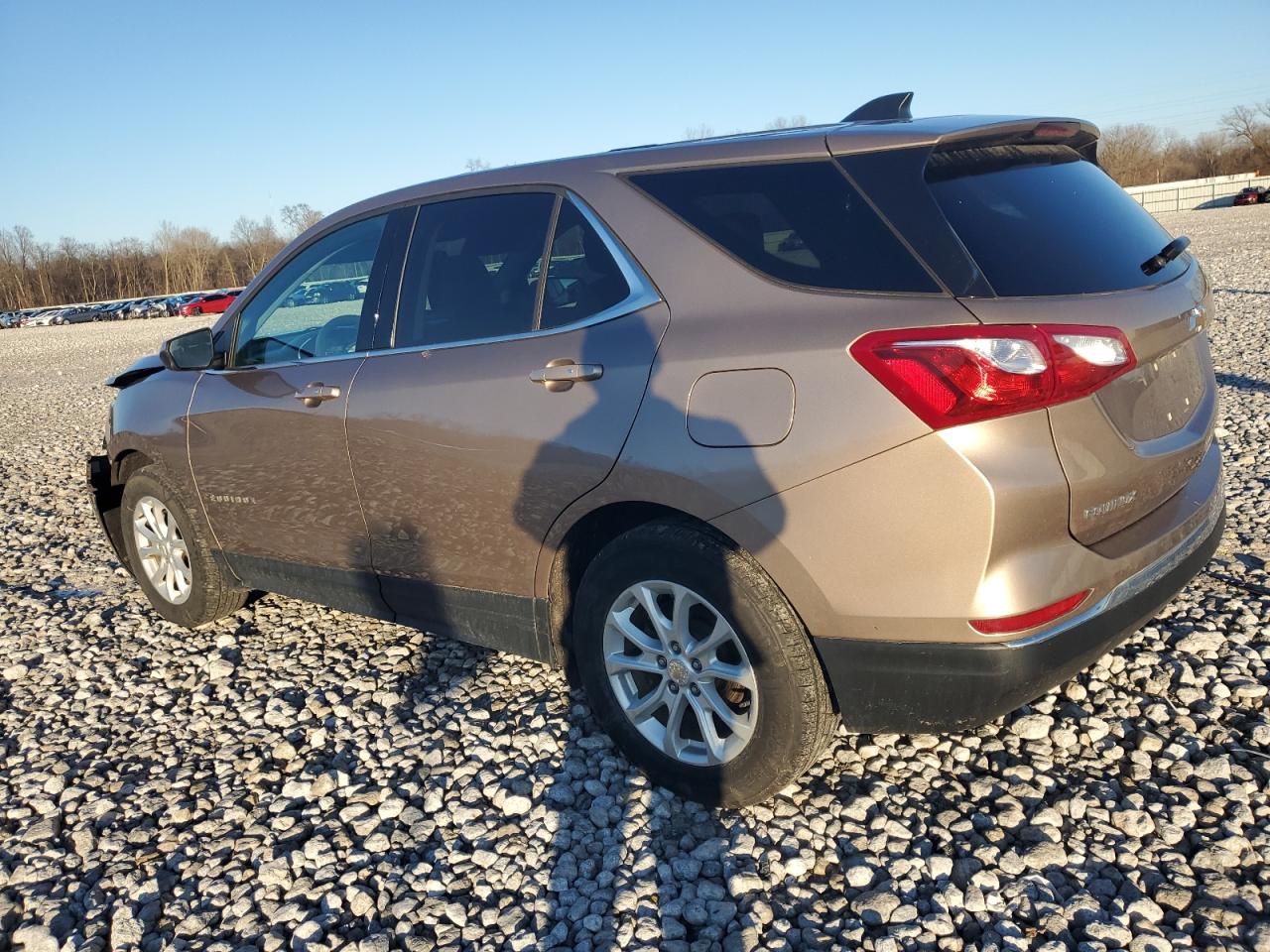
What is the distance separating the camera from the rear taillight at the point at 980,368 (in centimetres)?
218

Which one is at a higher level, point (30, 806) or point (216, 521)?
point (216, 521)

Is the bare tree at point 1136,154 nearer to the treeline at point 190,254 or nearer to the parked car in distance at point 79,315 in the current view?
the treeline at point 190,254

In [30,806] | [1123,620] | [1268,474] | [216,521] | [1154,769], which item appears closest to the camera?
[1123,620]

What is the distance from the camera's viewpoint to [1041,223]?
250cm

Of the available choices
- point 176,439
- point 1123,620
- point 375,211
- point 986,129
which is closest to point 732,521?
point 1123,620

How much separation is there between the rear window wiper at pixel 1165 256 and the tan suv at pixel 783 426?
0.04ft

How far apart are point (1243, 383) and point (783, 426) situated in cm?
760

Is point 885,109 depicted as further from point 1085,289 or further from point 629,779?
point 629,779

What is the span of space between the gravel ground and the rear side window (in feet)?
4.99

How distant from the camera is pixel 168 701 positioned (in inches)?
154

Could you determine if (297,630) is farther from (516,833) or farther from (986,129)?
(986,129)

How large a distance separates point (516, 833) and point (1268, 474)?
5030mm

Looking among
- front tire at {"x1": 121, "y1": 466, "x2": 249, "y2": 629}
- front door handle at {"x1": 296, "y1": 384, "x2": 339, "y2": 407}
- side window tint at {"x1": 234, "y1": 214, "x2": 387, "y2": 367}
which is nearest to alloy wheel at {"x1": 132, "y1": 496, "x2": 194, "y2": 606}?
front tire at {"x1": 121, "y1": 466, "x2": 249, "y2": 629}

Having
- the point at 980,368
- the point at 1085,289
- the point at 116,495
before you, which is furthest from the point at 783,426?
the point at 116,495
